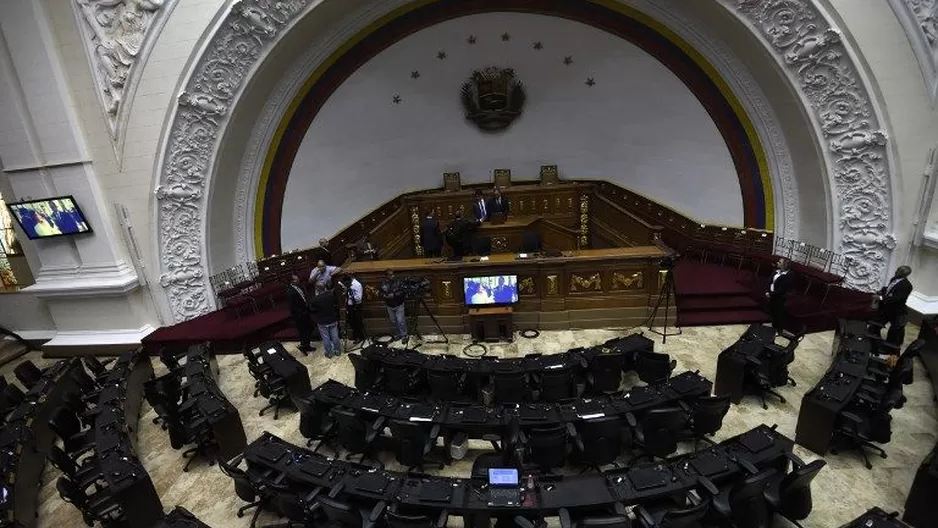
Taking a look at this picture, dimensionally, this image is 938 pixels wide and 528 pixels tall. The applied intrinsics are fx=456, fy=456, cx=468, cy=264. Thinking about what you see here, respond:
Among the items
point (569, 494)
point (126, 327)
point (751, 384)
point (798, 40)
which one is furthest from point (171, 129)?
point (798, 40)

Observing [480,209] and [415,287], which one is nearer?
[415,287]

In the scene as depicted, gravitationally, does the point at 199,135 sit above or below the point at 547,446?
above

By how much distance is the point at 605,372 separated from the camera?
21.2 ft

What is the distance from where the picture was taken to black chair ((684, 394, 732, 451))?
5.15 metres

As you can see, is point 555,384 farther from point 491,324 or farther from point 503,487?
point 491,324

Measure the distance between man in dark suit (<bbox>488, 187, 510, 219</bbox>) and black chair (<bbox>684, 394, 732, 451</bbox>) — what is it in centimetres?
790

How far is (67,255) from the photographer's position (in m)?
9.70

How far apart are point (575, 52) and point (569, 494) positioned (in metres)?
11.8

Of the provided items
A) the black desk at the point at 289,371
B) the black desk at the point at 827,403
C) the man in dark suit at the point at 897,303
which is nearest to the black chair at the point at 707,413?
the black desk at the point at 827,403

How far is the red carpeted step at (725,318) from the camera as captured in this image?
8711 millimetres

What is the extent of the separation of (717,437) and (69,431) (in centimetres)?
878

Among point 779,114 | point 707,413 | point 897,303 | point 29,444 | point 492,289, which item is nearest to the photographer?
point 707,413

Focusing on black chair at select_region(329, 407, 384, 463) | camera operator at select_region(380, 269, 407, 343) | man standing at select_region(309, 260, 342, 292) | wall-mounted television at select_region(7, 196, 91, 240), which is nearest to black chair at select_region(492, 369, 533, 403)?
black chair at select_region(329, 407, 384, 463)

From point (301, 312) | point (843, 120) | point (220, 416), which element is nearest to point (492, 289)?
point (301, 312)
